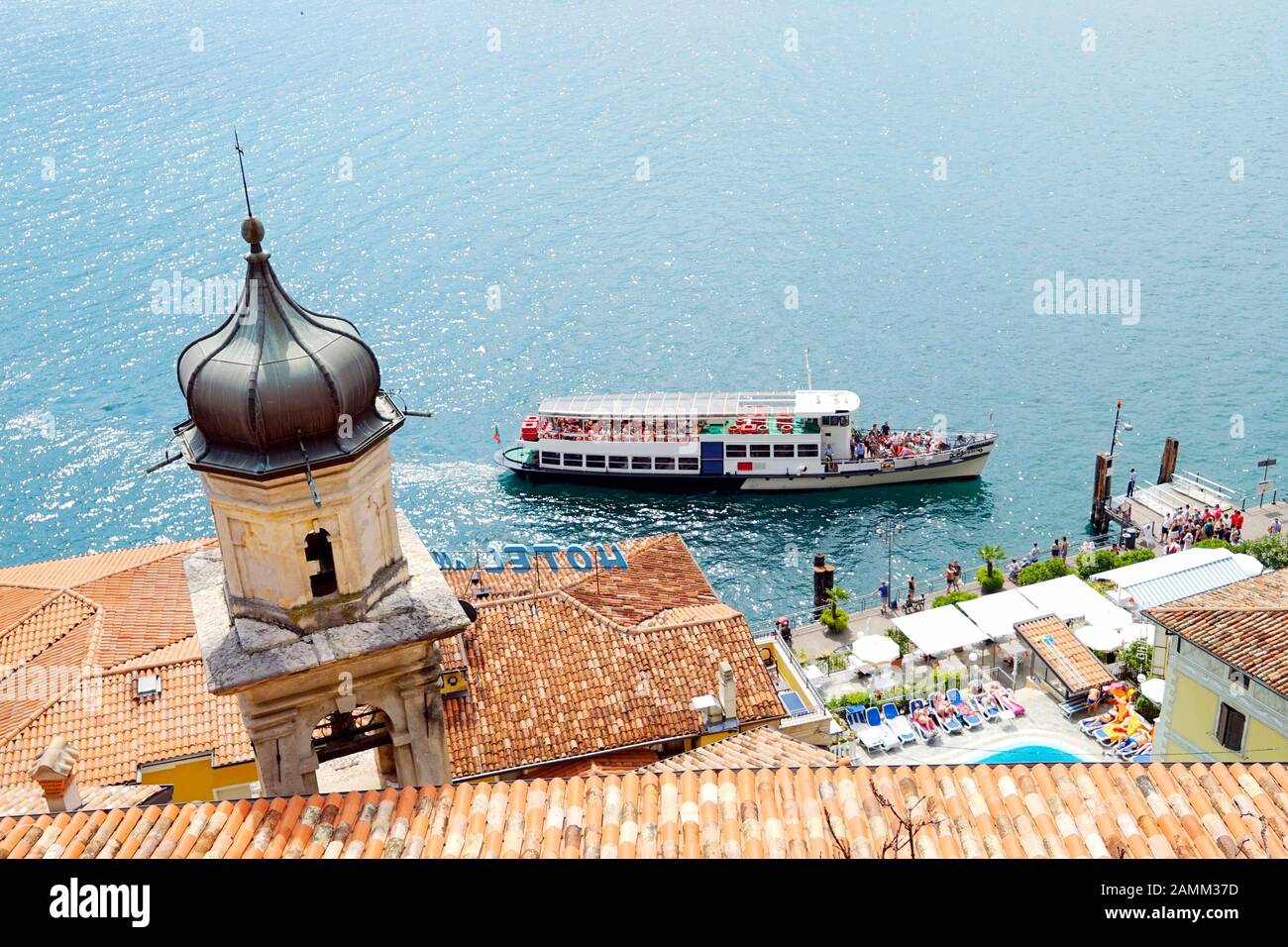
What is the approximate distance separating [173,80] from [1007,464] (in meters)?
122

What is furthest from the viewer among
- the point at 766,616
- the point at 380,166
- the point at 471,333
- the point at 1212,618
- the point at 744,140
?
the point at 744,140

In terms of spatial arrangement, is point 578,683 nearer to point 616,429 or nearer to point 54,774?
point 54,774

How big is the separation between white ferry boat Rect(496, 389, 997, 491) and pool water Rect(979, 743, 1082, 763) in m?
35.2

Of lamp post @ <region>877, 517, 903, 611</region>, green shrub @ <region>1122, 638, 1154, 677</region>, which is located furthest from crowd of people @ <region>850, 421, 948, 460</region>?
green shrub @ <region>1122, 638, 1154, 677</region>

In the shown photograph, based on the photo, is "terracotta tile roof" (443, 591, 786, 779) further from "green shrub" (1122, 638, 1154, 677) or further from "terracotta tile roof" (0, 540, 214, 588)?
"green shrub" (1122, 638, 1154, 677)

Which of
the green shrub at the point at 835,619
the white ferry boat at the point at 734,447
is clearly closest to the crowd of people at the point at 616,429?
the white ferry boat at the point at 734,447

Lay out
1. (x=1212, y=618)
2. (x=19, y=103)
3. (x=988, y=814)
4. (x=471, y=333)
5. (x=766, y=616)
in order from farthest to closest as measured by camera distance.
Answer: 1. (x=19, y=103)
2. (x=471, y=333)
3. (x=766, y=616)
4. (x=1212, y=618)
5. (x=988, y=814)

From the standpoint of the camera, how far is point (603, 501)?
241ft

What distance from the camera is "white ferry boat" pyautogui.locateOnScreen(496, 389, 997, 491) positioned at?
71.8 m

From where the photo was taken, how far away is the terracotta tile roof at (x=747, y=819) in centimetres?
1290

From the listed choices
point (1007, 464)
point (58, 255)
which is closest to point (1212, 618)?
point (1007, 464)

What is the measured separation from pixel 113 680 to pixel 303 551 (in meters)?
21.2

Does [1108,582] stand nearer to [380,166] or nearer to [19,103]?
[380,166]

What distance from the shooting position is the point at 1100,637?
147ft
